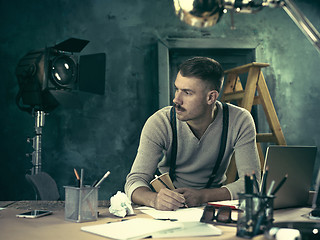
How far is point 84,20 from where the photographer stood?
362 cm

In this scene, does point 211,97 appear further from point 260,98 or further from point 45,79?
point 45,79

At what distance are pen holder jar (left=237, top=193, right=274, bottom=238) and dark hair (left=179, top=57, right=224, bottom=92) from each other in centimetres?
109

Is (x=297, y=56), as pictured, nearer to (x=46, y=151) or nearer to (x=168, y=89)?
(x=168, y=89)

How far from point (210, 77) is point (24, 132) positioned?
2205 mm

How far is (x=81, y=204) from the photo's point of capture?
107cm

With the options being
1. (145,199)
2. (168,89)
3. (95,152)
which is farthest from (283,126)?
(145,199)

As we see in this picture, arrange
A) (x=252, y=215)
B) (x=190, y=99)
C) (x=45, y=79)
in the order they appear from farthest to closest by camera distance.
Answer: (x=45, y=79), (x=190, y=99), (x=252, y=215)

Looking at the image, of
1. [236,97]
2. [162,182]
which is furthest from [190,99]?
[236,97]

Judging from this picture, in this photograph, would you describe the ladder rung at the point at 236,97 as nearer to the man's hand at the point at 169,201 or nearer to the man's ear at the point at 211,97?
the man's ear at the point at 211,97

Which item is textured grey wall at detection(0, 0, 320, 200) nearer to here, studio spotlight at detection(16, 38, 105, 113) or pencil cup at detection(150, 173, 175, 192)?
studio spotlight at detection(16, 38, 105, 113)

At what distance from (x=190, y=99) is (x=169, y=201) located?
74 cm

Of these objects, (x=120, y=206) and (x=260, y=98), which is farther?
(x=260, y=98)

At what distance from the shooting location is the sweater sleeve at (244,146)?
5.72ft

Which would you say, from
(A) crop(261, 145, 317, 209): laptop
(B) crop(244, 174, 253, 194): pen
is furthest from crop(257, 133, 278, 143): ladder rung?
(B) crop(244, 174, 253, 194): pen
